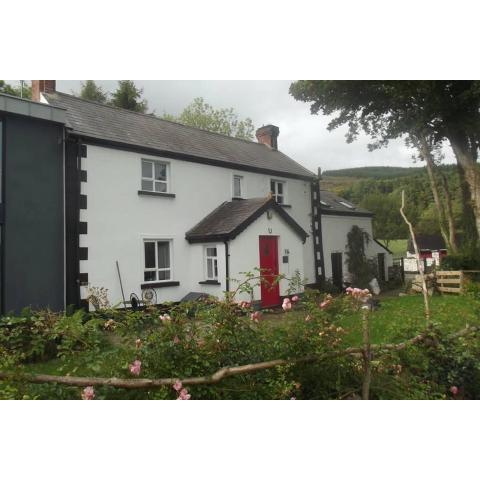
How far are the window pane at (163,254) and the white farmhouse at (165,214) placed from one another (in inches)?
0.9

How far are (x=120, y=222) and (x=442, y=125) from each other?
7548 mm

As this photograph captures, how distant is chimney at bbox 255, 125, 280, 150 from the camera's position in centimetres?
1300

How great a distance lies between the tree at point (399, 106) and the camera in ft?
23.0

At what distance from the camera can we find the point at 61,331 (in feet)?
10.1

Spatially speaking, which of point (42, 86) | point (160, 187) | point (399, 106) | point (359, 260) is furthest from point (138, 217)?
point (399, 106)

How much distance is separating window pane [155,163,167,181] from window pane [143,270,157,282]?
7.56ft

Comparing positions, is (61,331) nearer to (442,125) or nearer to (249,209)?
(249,209)

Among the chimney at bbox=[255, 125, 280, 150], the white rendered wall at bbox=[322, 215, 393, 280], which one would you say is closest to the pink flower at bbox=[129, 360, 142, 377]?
the white rendered wall at bbox=[322, 215, 393, 280]

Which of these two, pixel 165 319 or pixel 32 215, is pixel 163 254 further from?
pixel 165 319

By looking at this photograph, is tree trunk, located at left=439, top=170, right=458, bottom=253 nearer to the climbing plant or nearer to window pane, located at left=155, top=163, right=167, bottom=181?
the climbing plant

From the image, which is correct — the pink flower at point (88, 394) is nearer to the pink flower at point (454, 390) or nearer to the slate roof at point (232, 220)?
the pink flower at point (454, 390)

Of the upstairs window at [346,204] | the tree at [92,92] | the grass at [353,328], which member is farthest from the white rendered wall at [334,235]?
the tree at [92,92]

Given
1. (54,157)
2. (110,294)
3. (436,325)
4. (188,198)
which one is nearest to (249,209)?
(188,198)

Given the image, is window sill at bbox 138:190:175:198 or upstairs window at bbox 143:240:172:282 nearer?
window sill at bbox 138:190:175:198
